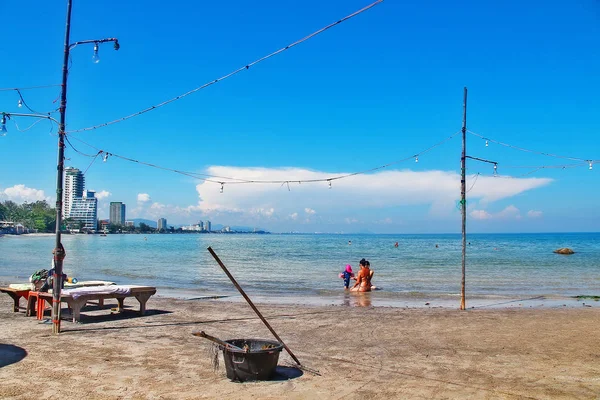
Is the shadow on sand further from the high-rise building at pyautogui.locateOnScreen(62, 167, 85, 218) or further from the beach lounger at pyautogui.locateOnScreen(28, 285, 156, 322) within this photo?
the high-rise building at pyautogui.locateOnScreen(62, 167, 85, 218)

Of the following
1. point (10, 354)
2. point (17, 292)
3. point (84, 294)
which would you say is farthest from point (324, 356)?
point (17, 292)

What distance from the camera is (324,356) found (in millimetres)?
9516

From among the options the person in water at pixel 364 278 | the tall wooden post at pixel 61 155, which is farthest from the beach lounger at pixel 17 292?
the person in water at pixel 364 278

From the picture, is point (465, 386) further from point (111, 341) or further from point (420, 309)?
point (420, 309)

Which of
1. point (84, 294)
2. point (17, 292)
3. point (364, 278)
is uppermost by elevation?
point (84, 294)

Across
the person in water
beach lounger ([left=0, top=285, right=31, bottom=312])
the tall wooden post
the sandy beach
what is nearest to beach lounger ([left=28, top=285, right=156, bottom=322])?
beach lounger ([left=0, top=285, right=31, bottom=312])

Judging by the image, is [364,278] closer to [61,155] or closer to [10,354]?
[61,155]

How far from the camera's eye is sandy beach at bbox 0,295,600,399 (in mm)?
7246

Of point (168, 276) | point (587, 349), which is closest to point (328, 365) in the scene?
point (587, 349)

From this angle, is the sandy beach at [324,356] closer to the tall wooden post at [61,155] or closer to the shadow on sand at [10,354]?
the shadow on sand at [10,354]

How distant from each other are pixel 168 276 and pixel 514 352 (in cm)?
2939

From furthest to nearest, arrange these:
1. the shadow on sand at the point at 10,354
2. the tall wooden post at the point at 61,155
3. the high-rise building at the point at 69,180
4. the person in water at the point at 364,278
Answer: the person in water at the point at 364,278, the high-rise building at the point at 69,180, the tall wooden post at the point at 61,155, the shadow on sand at the point at 10,354

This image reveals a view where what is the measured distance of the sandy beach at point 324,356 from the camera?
23.8 feet

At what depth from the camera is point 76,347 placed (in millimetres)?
9867
